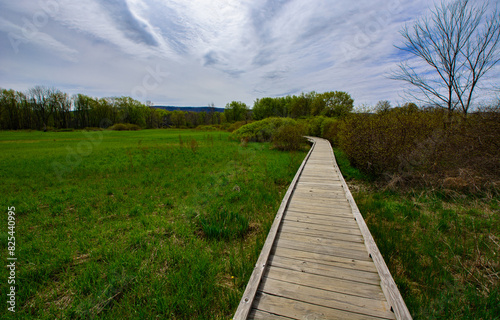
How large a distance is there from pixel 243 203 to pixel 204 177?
3.58m

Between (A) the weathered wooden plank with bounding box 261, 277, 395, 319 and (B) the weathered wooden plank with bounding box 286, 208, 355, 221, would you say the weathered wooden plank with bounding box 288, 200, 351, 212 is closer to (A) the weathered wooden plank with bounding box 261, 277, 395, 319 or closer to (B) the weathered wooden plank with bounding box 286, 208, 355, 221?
(B) the weathered wooden plank with bounding box 286, 208, 355, 221

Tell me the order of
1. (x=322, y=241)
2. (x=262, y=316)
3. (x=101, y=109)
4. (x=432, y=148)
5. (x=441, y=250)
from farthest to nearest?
(x=101, y=109), (x=432, y=148), (x=441, y=250), (x=322, y=241), (x=262, y=316)

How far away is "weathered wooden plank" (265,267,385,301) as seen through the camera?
7.47 feet

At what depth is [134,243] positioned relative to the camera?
407 cm

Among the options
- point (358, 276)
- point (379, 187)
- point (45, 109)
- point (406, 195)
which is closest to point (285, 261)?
point (358, 276)

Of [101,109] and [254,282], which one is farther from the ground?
[101,109]

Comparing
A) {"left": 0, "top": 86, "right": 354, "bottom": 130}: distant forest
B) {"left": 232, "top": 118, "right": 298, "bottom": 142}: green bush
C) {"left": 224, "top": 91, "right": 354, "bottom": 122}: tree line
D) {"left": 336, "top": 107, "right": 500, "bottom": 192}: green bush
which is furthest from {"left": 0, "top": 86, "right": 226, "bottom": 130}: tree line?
{"left": 336, "top": 107, "right": 500, "bottom": 192}: green bush

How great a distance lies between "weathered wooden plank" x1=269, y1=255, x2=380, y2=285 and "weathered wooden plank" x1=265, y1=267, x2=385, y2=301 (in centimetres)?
7

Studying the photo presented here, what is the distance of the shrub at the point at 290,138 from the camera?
57.8 ft

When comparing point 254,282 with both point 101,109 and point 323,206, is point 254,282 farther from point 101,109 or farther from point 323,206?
point 101,109

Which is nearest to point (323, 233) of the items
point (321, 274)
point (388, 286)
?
point (321, 274)

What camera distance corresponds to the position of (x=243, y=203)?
6.12m

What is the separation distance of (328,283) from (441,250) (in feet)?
9.57

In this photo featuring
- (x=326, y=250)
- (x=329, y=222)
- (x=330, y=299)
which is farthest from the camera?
(x=329, y=222)
